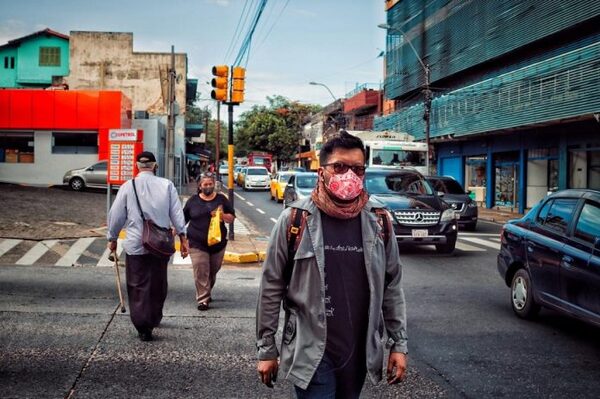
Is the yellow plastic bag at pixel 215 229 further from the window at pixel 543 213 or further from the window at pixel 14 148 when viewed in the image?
the window at pixel 14 148

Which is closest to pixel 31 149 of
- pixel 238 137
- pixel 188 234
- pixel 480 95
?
pixel 480 95

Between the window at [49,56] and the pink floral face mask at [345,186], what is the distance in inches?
2219

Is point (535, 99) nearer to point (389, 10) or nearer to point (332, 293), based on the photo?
point (389, 10)

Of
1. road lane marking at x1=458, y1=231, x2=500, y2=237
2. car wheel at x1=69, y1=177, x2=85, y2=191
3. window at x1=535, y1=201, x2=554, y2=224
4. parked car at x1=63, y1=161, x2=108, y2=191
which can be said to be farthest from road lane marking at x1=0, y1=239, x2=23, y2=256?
car wheel at x1=69, y1=177, x2=85, y2=191

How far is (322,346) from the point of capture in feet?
9.82

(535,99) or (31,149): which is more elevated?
(535,99)

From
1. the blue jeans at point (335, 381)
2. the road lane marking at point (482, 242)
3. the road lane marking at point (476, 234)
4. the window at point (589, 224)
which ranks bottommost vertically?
the road lane marking at point (476, 234)

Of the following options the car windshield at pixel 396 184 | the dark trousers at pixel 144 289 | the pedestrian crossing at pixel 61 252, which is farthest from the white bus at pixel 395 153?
the dark trousers at pixel 144 289

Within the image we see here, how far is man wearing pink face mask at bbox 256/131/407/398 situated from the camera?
3.02 m

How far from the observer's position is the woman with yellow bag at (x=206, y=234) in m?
8.01

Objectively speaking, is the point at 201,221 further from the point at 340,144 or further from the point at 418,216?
the point at 418,216

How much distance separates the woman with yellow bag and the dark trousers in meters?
1.42

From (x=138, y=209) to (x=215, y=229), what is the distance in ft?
5.22

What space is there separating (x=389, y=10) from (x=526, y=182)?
68.3 ft
